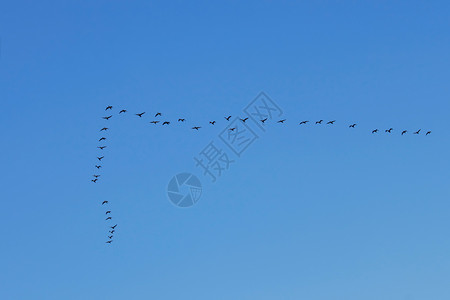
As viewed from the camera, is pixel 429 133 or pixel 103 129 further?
pixel 429 133

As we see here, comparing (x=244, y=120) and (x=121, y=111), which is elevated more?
(x=121, y=111)

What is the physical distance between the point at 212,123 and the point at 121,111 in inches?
489

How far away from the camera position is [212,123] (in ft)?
344

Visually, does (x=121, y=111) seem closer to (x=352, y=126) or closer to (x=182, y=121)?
(x=182, y=121)

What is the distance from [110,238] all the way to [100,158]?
11.4m

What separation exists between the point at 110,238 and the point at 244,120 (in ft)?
86.9

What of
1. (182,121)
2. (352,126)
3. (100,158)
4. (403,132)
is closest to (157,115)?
(182,121)

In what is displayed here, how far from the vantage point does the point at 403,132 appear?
360 ft

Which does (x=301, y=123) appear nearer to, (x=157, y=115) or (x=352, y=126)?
(x=352, y=126)

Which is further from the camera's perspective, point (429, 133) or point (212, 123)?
point (429, 133)

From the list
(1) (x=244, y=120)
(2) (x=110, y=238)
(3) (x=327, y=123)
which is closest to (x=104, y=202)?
(2) (x=110, y=238)

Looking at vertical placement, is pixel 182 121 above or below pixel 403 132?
above

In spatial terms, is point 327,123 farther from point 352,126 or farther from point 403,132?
point 403,132

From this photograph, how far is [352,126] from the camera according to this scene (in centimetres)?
10869
